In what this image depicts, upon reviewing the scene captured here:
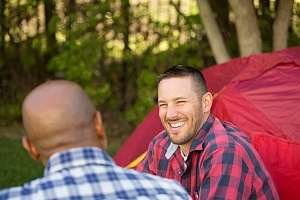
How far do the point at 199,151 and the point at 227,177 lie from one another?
282 millimetres

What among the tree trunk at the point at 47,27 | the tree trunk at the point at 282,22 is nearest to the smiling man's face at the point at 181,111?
the tree trunk at the point at 282,22

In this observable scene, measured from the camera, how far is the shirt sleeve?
2.64 m

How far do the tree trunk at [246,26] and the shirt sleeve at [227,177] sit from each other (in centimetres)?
253

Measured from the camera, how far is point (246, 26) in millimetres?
5090

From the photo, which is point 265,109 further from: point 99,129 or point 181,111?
point 99,129

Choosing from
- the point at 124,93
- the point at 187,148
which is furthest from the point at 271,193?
the point at 124,93

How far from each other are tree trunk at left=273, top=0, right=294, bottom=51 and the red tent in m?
1.13

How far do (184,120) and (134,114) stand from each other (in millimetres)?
4091

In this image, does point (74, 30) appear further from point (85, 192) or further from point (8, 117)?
point (85, 192)

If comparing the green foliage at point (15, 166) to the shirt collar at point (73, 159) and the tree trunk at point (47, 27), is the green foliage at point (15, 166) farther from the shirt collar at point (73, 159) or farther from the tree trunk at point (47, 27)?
the shirt collar at point (73, 159)

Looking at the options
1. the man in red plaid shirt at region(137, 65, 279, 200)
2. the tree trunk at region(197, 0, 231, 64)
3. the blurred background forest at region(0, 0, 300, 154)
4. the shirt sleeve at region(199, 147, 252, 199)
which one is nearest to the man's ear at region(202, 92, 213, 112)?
the man in red plaid shirt at region(137, 65, 279, 200)

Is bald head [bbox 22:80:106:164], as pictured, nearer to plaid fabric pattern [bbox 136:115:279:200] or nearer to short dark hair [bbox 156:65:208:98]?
plaid fabric pattern [bbox 136:115:279:200]

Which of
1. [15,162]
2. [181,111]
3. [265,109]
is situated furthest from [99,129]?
[15,162]

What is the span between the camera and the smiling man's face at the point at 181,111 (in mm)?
2986
